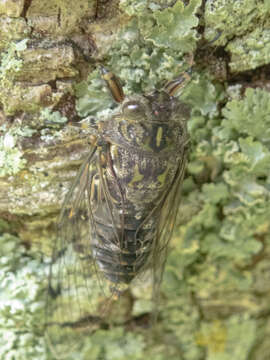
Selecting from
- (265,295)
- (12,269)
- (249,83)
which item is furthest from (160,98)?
(265,295)

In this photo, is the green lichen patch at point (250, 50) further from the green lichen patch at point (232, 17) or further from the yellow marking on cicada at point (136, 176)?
the yellow marking on cicada at point (136, 176)

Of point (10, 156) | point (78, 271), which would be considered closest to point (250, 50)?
point (10, 156)

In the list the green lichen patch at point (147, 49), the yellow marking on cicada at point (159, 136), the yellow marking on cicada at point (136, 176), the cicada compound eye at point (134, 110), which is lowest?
the yellow marking on cicada at point (136, 176)

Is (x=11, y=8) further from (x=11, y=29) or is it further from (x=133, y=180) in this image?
(x=133, y=180)

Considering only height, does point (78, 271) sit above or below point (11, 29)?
below

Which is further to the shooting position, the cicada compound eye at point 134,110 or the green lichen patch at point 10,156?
the green lichen patch at point 10,156

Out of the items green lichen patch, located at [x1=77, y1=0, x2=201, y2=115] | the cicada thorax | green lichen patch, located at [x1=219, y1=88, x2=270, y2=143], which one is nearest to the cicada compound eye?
the cicada thorax

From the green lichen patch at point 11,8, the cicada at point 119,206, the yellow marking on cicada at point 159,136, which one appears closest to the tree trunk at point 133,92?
the green lichen patch at point 11,8
